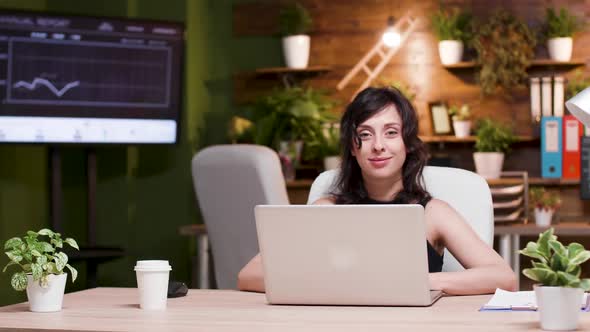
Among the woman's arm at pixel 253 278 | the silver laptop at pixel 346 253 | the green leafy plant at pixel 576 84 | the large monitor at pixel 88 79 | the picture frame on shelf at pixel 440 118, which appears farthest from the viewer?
the picture frame on shelf at pixel 440 118

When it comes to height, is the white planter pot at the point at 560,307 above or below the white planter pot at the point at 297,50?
below

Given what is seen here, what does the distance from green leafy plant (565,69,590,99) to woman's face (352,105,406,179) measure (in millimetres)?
2793

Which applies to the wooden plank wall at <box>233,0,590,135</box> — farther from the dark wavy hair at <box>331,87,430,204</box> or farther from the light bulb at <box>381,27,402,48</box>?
the dark wavy hair at <box>331,87,430,204</box>

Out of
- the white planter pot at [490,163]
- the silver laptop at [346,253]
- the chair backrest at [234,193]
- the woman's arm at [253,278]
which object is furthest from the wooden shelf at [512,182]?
the silver laptop at [346,253]

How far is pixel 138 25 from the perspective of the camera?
16.0 ft

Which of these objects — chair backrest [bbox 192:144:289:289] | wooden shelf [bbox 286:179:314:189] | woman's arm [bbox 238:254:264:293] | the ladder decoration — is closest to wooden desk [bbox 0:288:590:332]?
woman's arm [bbox 238:254:264:293]

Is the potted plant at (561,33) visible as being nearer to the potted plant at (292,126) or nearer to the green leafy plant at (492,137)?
the green leafy plant at (492,137)

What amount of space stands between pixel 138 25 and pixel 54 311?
2858 millimetres

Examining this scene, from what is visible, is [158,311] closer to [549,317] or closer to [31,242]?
[31,242]

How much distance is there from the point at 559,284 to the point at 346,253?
1.39 feet

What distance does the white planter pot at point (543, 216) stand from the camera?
5.04 metres

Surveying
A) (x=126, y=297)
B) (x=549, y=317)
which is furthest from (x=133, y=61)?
(x=549, y=317)

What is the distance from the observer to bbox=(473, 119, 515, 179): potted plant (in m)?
5.38

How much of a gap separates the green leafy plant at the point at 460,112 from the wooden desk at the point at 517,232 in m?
0.74
